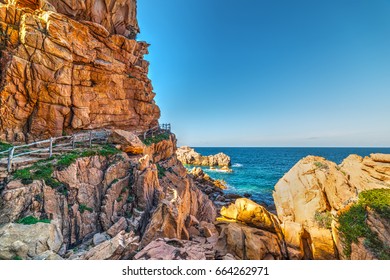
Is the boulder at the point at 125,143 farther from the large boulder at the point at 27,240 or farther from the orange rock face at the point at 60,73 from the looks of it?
the large boulder at the point at 27,240

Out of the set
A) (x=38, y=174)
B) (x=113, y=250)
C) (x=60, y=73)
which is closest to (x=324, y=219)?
(x=113, y=250)

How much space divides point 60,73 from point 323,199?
24.4 metres

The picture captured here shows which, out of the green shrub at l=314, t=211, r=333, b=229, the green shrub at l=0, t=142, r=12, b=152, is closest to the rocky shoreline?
the green shrub at l=314, t=211, r=333, b=229

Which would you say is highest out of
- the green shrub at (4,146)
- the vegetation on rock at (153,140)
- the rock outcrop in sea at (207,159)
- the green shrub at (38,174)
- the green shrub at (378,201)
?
the vegetation on rock at (153,140)

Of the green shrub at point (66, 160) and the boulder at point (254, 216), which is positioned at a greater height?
the green shrub at point (66, 160)

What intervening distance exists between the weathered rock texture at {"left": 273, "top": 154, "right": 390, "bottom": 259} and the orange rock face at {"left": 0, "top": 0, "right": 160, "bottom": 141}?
19351 millimetres

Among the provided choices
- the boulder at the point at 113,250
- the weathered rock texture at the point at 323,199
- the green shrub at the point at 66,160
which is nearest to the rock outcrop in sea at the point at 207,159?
the weathered rock texture at the point at 323,199

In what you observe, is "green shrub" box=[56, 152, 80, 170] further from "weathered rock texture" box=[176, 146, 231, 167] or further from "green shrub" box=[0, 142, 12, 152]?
"weathered rock texture" box=[176, 146, 231, 167]

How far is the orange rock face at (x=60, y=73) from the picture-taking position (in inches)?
590

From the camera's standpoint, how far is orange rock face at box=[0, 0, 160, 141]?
15.0 meters

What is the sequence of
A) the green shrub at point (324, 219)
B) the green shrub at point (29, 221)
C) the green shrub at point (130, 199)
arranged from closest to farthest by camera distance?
the green shrub at point (29, 221)
the green shrub at point (324, 219)
the green shrub at point (130, 199)

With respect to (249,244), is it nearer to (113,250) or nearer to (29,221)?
(113,250)
